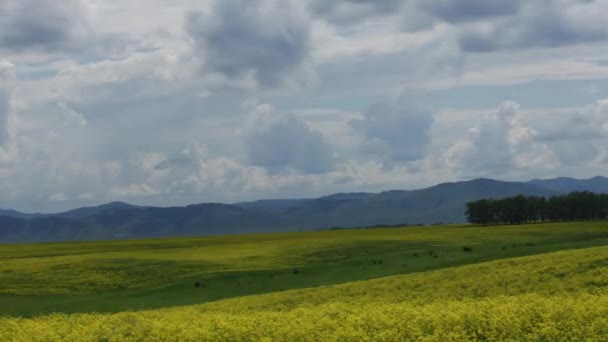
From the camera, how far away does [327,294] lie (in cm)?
4628

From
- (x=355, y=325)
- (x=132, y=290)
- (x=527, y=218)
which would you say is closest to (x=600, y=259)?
(x=355, y=325)

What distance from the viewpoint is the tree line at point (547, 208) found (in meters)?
190

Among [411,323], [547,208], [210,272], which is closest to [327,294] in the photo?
[411,323]

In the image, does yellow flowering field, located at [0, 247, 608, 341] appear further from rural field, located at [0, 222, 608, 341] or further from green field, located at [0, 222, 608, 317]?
green field, located at [0, 222, 608, 317]

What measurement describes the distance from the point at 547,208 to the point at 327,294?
160 metres

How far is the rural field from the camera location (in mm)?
24000

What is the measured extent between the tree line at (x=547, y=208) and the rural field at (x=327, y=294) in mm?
84457

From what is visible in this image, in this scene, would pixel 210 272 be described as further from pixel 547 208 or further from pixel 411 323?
pixel 547 208

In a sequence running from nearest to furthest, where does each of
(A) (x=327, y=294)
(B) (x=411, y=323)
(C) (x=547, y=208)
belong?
1. (B) (x=411, y=323)
2. (A) (x=327, y=294)
3. (C) (x=547, y=208)

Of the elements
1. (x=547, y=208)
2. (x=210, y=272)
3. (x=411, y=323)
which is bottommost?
(x=210, y=272)

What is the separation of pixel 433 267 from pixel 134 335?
46.3m

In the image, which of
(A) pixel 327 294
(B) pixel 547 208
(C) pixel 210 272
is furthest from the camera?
(B) pixel 547 208

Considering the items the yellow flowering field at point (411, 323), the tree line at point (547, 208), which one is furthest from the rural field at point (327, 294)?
the tree line at point (547, 208)

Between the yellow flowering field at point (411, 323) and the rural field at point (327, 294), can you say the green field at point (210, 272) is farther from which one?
the yellow flowering field at point (411, 323)
